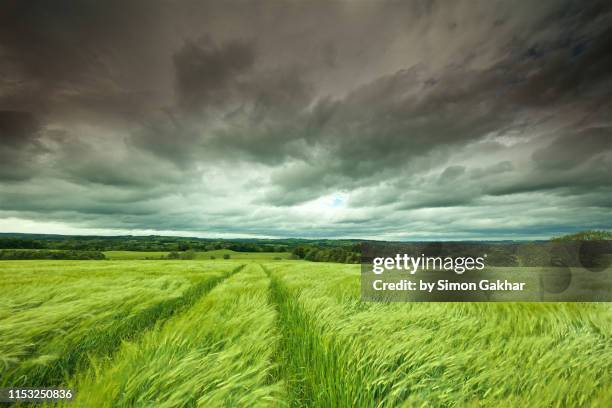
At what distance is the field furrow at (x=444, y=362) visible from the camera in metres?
1.66

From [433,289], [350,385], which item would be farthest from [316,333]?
[433,289]

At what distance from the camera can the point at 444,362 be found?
6.35 ft

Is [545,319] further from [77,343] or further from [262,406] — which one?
[77,343]


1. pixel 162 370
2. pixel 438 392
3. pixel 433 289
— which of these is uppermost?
pixel 162 370

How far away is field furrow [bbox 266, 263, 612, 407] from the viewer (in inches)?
65.4

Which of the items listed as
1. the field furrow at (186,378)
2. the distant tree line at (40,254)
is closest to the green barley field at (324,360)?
the field furrow at (186,378)

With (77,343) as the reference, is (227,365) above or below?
above

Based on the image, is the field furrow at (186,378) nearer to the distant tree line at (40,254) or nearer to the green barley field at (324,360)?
the green barley field at (324,360)

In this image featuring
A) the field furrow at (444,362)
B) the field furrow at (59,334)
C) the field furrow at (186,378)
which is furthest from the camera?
the field furrow at (59,334)

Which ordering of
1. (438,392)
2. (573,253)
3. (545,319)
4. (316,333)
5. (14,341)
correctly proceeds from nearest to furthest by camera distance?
(438,392)
(14,341)
(316,333)
(545,319)
(573,253)

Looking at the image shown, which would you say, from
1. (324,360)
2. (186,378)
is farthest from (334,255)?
(186,378)

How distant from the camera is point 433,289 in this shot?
5.62 meters

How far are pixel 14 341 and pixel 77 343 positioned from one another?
589mm

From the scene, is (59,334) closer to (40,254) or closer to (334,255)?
(334,255)
